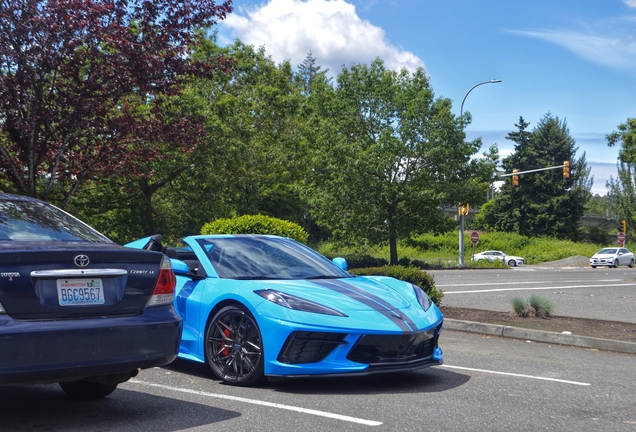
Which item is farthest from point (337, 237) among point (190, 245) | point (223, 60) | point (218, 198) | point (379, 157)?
point (190, 245)

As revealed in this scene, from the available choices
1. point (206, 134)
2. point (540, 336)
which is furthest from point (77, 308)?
point (206, 134)

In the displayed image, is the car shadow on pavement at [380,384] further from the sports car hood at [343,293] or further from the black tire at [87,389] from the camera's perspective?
the black tire at [87,389]

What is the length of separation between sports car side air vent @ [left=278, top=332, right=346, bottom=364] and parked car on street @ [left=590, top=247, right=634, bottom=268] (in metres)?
46.7

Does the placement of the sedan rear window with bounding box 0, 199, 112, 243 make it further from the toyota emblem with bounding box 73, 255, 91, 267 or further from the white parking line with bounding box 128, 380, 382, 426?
the white parking line with bounding box 128, 380, 382, 426

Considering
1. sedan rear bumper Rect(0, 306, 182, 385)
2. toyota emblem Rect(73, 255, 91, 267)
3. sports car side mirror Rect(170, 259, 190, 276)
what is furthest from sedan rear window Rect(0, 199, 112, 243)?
sports car side mirror Rect(170, 259, 190, 276)

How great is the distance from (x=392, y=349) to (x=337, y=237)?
34457mm

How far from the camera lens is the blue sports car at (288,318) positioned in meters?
5.70

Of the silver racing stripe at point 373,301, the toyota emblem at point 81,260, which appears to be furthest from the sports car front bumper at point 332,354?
the toyota emblem at point 81,260

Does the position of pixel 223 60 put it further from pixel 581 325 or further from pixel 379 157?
pixel 379 157

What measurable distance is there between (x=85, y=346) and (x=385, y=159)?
1279 inches

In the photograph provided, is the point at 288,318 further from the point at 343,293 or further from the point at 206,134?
the point at 206,134

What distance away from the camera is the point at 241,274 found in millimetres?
6500

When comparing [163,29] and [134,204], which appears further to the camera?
[134,204]

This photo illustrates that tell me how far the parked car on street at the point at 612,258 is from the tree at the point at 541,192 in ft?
69.0
